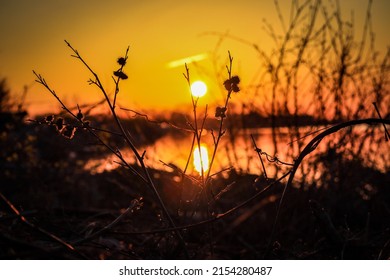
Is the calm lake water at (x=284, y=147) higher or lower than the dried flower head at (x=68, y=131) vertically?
lower

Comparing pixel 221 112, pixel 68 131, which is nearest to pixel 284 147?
pixel 221 112

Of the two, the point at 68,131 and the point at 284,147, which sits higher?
the point at 68,131

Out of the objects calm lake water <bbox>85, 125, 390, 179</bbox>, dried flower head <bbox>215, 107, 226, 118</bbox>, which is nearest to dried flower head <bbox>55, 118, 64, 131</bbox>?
dried flower head <bbox>215, 107, 226, 118</bbox>

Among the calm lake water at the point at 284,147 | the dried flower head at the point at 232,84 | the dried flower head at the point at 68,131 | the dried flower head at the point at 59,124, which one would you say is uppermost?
the dried flower head at the point at 232,84

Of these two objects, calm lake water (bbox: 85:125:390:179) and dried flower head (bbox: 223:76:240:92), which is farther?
calm lake water (bbox: 85:125:390:179)

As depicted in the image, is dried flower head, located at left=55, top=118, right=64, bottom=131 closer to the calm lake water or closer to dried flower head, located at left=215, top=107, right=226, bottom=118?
dried flower head, located at left=215, top=107, right=226, bottom=118

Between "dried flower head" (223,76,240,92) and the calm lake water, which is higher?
"dried flower head" (223,76,240,92)

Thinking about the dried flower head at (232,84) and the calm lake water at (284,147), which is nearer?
the dried flower head at (232,84)

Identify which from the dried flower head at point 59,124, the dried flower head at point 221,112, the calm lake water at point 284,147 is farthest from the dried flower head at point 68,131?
the calm lake water at point 284,147

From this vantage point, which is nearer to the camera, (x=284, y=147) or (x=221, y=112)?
(x=221, y=112)

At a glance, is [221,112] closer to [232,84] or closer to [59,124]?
[232,84]

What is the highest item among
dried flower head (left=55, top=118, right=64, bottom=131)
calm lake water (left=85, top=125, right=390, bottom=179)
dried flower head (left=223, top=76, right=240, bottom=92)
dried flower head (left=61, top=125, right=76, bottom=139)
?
dried flower head (left=223, top=76, right=240, bottom=92)

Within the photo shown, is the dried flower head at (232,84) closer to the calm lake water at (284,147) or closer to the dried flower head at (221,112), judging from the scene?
the dried flower head at (221,112)
